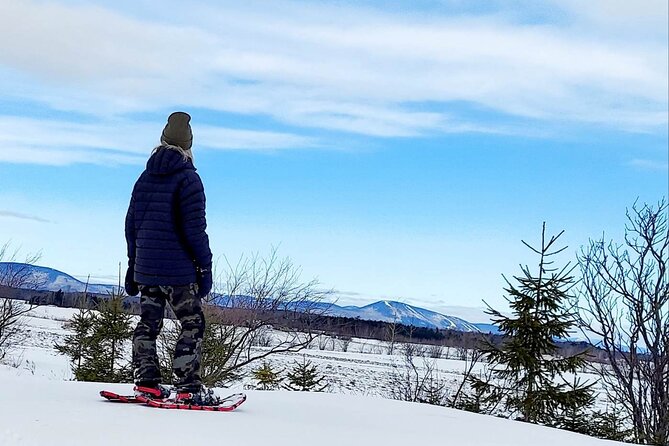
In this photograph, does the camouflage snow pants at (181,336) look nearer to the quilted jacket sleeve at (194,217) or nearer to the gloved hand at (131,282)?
the gloved hand at (131,282)

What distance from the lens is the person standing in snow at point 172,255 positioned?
493 centimetres

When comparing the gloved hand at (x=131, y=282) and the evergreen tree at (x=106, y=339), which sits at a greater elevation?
the gloved hand at (x=131, y=282)

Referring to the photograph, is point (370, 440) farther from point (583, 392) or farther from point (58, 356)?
point (58, 356)

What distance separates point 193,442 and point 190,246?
5.41 feet

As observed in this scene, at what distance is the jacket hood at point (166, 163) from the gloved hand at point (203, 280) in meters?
0.71

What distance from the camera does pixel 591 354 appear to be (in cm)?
1309

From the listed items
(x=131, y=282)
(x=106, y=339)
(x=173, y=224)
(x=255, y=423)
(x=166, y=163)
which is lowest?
(x=106, y=339)

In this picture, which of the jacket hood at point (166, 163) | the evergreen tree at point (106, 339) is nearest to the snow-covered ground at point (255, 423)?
the jacket hood at point (166, 163)

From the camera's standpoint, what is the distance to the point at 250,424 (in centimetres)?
436

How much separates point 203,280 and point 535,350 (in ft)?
30.3

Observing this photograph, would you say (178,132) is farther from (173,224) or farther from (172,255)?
(172,255)

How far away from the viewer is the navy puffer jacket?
491cm

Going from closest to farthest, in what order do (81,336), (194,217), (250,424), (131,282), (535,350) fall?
(250,424)
(194,217)
(131,282)
(535,350)
(81,336)

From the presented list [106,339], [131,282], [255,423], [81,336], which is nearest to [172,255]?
[131,282]
